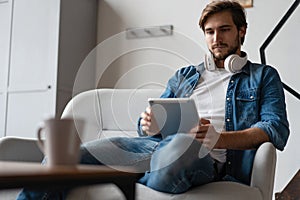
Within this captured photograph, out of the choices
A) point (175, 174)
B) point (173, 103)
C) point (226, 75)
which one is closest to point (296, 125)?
point (226, 75)

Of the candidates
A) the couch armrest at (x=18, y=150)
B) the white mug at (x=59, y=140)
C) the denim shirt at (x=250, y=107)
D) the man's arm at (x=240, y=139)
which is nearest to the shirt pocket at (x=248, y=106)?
the denim shirt at (x=250, y=107)

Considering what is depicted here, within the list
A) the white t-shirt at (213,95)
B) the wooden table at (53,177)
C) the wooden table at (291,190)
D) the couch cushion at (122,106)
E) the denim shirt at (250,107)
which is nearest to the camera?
the wooden table at (53,177)

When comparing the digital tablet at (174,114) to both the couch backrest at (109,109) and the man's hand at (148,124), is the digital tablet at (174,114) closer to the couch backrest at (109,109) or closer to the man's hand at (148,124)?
the man's hand at (148,124)

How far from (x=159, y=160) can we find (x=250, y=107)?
0.46 meters

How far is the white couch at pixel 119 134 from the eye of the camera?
3.86 feet

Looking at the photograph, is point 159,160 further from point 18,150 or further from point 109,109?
point 109,109

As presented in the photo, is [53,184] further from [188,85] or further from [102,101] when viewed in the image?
[102,101]

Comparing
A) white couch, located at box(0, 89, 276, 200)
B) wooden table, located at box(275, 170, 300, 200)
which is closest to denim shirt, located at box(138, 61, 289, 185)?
white couch, located at box(0, 89, 276, 200)

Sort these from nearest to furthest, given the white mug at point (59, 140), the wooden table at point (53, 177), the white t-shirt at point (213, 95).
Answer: the wooden table at point (53, 177) < the white mug at point (59, 140) < the white t-shirt at point (213, 95)

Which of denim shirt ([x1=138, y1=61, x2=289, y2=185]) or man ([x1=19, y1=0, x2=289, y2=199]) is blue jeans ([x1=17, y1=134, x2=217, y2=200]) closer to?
man ([x1=19, y1=0, x2=289, y2=199])

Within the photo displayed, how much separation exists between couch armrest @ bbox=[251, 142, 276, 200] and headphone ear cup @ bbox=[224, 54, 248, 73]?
13.8 inches

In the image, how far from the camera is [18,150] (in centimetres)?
148

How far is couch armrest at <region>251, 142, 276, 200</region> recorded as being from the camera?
1.22 meters

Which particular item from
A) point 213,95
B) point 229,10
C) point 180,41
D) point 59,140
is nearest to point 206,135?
point 213,95
